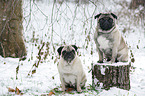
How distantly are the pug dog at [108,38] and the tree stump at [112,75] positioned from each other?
20 cm

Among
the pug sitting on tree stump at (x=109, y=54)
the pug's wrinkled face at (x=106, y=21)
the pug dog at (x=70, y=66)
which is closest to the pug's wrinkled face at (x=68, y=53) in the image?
the pug dog at (x=70, y=66)

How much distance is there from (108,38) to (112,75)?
80cm

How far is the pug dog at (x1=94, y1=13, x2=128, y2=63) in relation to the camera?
11.0 ft

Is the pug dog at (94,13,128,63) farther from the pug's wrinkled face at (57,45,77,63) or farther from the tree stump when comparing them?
the pug's wrinkled face at (57,45,77,63)

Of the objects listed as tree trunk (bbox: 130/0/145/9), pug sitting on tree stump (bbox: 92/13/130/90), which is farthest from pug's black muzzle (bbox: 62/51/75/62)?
tree trunk (bbox: 130/0/145/9)

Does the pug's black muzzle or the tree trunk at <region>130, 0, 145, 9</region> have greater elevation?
the tree trunk at <region>130, 0, 145, 9</region>

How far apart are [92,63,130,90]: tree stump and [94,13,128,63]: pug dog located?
20cm

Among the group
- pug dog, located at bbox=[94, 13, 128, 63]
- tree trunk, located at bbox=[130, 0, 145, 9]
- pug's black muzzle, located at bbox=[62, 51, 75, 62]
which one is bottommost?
pug's black muzzle, located at bbox=[62, 51, 75, 62]

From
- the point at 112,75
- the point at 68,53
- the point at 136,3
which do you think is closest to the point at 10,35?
the point at 68,53

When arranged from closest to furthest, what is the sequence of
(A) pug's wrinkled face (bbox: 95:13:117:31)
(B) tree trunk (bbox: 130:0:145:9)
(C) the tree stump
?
(A) pug's wrinkled face (bbox: 95:13:117:31), (C) the tree stump, (B) tree trunk (bbox: 130:0:145:9)

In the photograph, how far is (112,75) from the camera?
351 cm

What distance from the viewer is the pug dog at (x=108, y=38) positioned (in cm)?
335

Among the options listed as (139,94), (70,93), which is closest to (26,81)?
(70,93)

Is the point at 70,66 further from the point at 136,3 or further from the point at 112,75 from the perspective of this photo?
the point at 136,3
